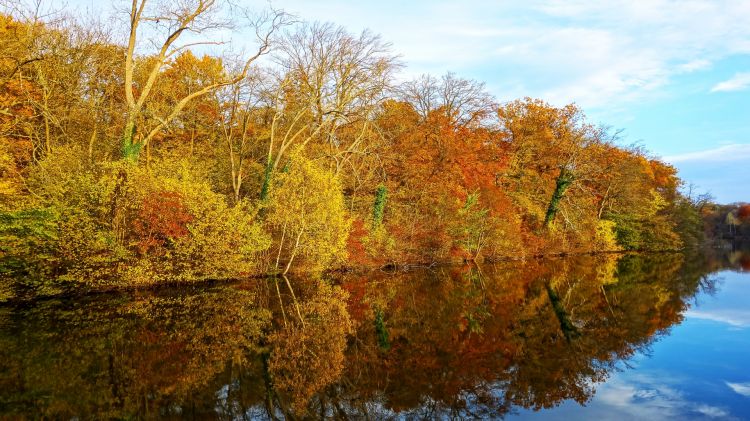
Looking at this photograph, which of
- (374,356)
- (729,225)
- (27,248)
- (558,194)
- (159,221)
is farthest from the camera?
(729,225)

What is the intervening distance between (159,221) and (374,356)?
11.8 meters

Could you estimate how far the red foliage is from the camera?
1747 cm

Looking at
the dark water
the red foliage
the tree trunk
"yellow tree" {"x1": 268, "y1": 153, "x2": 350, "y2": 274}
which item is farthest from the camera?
the tree trunk

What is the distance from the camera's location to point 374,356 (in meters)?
9.62

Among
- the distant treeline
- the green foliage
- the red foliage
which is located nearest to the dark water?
the green foliage

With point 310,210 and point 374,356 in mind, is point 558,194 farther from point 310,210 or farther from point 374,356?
point 374,356

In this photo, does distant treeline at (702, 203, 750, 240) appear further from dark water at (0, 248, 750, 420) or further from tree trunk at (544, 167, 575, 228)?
dark water at (0, 248, 750, 420)

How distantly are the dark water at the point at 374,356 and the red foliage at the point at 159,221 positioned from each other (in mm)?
2157

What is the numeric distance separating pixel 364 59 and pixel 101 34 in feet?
45.5

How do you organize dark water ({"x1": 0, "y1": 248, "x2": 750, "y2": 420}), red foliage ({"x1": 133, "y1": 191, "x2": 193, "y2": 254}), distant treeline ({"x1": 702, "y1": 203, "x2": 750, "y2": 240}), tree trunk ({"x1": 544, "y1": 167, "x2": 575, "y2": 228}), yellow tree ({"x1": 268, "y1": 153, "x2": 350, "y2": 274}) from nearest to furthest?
dark water ({"x1": 0, "y1": 248, "x2": 750, "y2": 420}) < red foliage ({"x1": 133, "y1": 191, "x2": 193, "y2": 254}) < yellow tree ({"x1": 268, "y1": 153, "x2": 350, "y2": 274}) < tree trunk ({"x1": 544, "y1": 167, "x2": 575, "y2": 228}) < distant treeline ({"x1": 702, "y1": 203, "x2": 750, "y2": 240})

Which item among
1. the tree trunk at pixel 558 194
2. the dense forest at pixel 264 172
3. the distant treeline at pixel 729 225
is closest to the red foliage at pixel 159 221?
the dense forest at pixel 264 172

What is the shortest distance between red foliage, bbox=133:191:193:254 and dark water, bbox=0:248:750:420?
7.08ft

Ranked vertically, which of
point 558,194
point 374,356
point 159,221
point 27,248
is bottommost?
point 27,248

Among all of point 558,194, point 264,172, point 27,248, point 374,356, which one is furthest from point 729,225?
point 27,248
